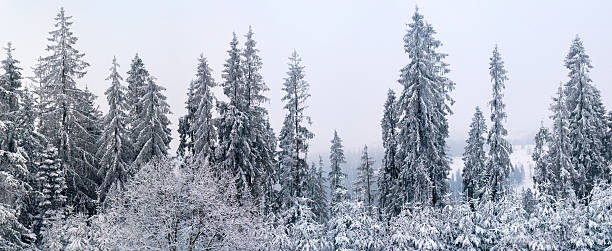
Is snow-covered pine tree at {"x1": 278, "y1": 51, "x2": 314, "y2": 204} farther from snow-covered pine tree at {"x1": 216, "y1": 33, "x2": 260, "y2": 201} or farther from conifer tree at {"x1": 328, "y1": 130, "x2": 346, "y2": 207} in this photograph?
conifer tree at {"x1": 328, "y1": 130, "x2": 346, "y2": 207}

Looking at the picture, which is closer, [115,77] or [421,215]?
[421,215]

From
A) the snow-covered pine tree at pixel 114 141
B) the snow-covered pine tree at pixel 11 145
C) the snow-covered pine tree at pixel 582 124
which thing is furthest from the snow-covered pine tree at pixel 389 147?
the snow-covered pine tree at pixel 11 145

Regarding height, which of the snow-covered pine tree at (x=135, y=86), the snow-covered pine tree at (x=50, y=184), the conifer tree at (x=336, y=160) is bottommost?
the snow-covered pine tree at (x=50, y=184)

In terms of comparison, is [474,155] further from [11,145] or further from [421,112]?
[11,145]

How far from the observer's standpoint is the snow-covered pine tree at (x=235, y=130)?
3381 cm

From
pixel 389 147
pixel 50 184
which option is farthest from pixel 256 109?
pixel 50 184

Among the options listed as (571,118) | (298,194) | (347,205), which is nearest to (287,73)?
(298,194)

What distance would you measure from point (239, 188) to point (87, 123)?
Result: 1280cm

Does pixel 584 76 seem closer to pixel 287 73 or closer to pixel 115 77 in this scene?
pixel 287 73

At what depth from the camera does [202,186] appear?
2608cm

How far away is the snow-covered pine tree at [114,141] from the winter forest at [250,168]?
10cm

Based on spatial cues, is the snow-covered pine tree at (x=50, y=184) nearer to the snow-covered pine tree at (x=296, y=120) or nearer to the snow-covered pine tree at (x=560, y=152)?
the snow-covered pine tree at (x=296, y=120)

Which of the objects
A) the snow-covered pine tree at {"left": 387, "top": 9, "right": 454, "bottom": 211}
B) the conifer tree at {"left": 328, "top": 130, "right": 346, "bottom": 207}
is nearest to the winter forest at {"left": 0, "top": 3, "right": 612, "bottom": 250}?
the snow-covered pine tree at {"left": 387, "top": 9, "right": 454, "bottom": 211}

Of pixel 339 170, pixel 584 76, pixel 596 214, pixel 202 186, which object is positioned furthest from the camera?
pixel 339 170
